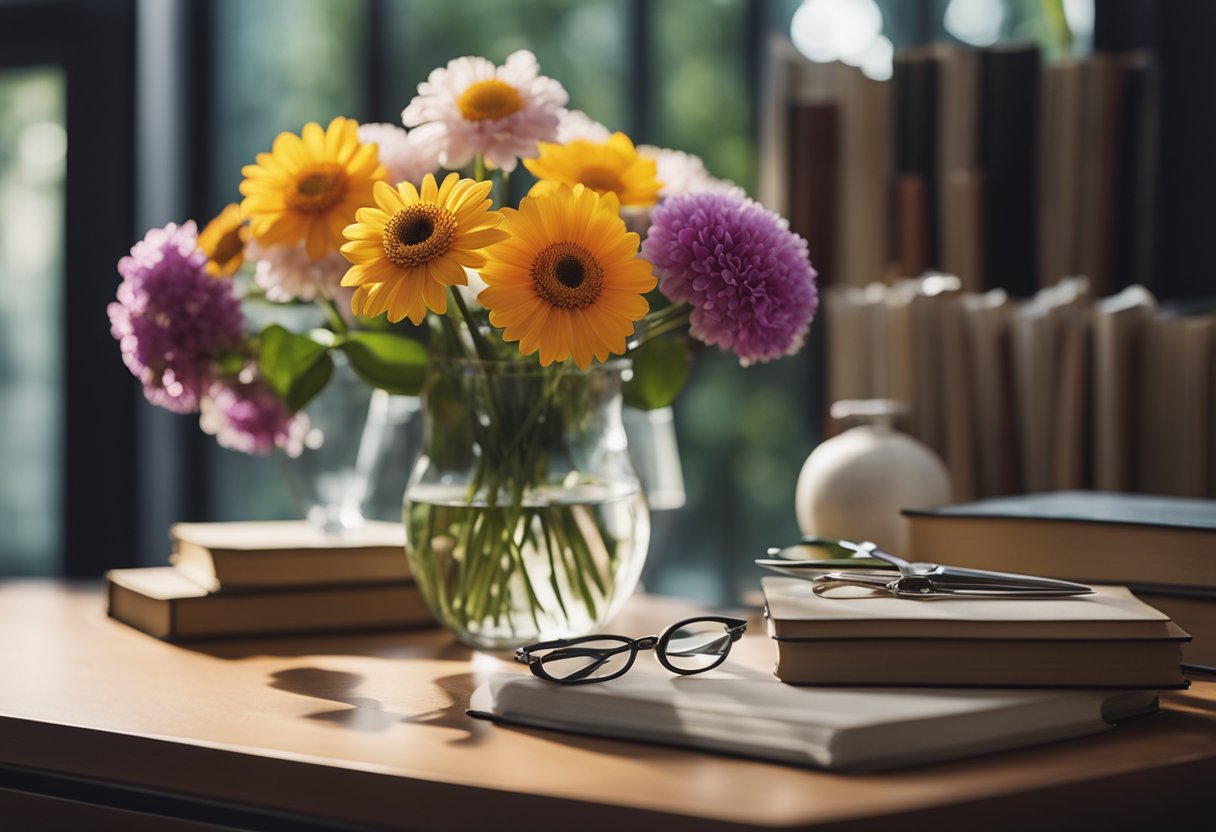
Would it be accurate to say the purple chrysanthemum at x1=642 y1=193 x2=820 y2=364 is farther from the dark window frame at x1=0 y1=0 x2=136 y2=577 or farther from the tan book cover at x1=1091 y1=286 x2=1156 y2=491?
the dark window frame at x1=0 y1=0 x2=136 y2=577

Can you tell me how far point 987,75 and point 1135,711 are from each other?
2.72ft

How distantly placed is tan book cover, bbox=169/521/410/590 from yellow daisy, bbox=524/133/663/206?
0.34 meters

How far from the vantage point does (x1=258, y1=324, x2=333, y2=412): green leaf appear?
868mm

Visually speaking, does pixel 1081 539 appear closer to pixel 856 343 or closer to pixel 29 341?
pixel 856 343

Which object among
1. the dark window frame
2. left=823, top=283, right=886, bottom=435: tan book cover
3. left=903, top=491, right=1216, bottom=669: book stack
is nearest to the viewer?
left=903, top=491, right=1216, bottom=669: book stack

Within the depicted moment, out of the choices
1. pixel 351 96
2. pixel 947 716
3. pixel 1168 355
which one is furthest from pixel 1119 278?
Result: pixel 351 96

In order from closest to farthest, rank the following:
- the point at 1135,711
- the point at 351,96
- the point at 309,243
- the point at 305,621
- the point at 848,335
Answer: the point at 1135,711, the point at 309,243, the point at 305,621, the point at 848,335, the point at 351,96

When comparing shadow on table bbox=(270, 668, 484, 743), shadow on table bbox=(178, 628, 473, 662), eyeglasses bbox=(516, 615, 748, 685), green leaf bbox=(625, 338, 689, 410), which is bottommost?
shadow on table bbox=(178, 628, 473, 662)

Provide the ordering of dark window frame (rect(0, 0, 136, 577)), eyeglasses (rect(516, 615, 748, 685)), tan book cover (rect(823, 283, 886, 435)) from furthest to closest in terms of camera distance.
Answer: dark window frame (rect(0, 0, 136, 577)) < tan book cover (rect(823, 283, 886, 435)) < eyeglasses (rect(516, 615, 748, 685))

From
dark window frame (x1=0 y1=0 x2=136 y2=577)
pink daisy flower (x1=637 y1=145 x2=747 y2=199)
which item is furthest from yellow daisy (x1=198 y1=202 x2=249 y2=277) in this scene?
dark window frame (x1=0 y1=0 x2=136 y2=577)

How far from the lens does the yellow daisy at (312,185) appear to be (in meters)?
0.80

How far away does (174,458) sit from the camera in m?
2.32

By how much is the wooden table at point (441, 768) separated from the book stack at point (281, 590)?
113 millimetres

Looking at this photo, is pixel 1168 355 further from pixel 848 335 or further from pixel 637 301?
pixel 637 301
